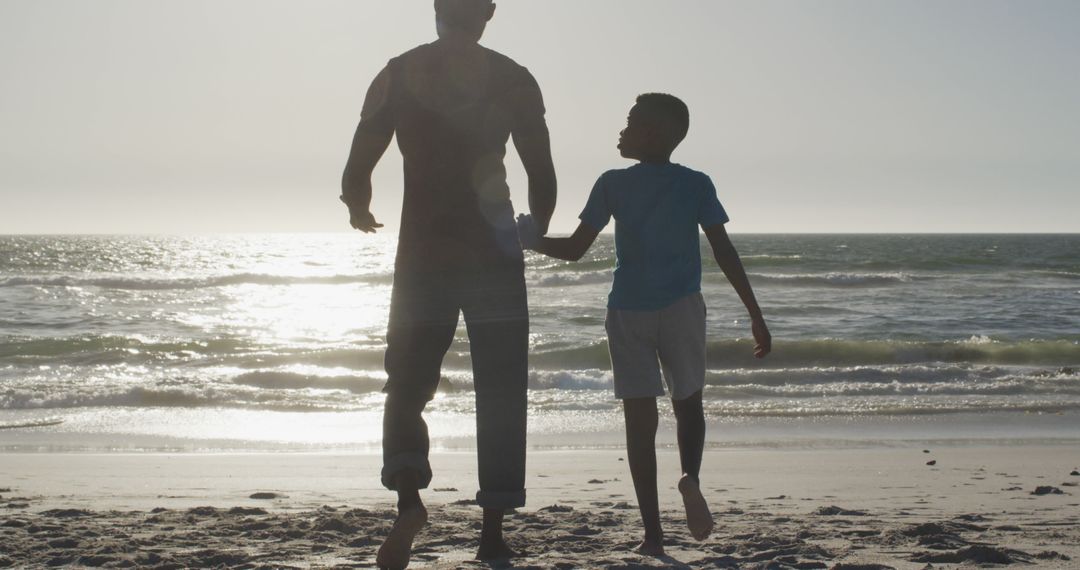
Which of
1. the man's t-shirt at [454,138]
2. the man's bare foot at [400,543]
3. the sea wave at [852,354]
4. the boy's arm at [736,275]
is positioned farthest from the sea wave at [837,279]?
the man's bare foot at [400,543]

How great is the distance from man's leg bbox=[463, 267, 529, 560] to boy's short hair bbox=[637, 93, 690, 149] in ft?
2.44

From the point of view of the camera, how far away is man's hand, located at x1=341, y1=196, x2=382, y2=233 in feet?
9.84

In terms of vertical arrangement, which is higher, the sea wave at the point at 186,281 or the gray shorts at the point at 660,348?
the gray shorts at the point at 660,348

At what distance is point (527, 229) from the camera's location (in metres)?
3.01

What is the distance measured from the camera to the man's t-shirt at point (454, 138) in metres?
2.97

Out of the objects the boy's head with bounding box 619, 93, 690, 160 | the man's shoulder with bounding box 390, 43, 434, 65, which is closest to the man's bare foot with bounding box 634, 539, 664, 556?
the boy's head with bounding box 619, 93, 690, 160

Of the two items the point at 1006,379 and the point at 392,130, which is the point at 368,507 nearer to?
the point at 392,130

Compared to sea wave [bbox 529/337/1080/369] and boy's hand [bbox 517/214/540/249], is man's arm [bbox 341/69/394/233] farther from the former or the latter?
sea wave [bbox 529/337/1080/369]

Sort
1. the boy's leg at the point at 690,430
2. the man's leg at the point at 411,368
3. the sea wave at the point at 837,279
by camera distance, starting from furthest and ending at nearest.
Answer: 1. the sea wave at the point at 837,279
2. the boy's leg at the point at 690,430
3. the man's leg at the point at 411,368

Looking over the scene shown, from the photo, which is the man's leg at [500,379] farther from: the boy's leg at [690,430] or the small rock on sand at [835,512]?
the small rock on sand at [835,512]

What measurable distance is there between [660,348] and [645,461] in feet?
1.18

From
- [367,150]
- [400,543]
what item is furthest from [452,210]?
[400,543]

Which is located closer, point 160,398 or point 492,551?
point 492,551

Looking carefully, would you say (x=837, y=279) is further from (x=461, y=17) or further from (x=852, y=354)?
(x=461, y=17)
